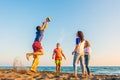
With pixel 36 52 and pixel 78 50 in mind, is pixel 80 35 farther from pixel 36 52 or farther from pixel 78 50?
pixel 36 52

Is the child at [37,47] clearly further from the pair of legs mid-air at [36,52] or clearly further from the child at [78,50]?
the child at [78,50]

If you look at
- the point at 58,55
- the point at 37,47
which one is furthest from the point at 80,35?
the point at 58,55

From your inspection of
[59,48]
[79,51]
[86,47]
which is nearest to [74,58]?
[79,51]

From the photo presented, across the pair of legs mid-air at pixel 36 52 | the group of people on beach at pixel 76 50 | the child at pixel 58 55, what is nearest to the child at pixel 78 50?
the group of people on beach at pixel 76 50

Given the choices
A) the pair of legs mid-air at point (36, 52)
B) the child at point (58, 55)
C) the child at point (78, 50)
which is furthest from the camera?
the child at point (58, 55)

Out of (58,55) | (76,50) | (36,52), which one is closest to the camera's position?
(76,50)

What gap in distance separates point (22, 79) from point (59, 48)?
5.25 metres

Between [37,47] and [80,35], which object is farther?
[37,47]

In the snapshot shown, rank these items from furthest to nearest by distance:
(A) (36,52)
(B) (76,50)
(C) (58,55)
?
(C) (58,55) → (A) (36,52) → (B) (76,50)

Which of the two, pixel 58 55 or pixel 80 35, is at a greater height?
pixel 80 35

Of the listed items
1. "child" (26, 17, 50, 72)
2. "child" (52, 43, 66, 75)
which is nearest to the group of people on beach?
"child" (26, 17, 50, 72)

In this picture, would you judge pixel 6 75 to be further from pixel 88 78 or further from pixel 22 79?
pixel 88 78

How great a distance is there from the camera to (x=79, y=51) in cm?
1309

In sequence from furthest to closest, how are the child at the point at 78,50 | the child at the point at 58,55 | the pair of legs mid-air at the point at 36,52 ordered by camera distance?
1. the child at the point at 58,55
2. the pair of legs mid-air at the point at 36,52
3. the child at the point at 78,50
